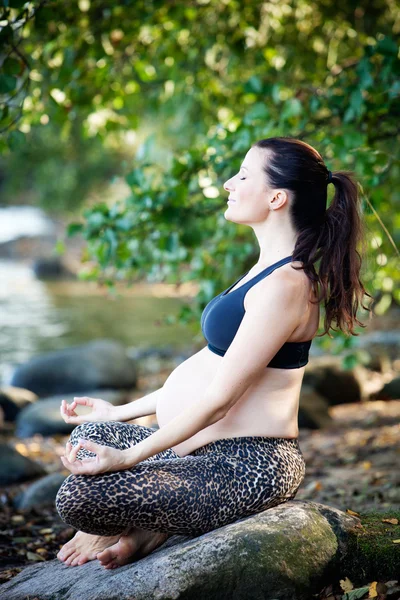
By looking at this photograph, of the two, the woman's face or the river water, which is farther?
the river water

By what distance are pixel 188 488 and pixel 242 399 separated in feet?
1.25

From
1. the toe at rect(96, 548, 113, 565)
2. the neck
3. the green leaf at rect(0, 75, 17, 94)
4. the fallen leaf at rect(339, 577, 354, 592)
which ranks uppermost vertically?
the green leaf at rect(0, 75, 17, 94)

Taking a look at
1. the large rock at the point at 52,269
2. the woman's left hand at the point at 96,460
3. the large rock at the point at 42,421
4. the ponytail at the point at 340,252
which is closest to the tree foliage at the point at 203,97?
the ponytail at the point at 340,252

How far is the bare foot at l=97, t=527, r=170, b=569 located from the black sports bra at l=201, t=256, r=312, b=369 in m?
0.72

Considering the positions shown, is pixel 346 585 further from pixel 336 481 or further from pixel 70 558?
pixel 336 481

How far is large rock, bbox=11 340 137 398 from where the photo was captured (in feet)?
29.8

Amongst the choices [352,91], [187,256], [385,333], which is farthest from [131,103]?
[385,333]

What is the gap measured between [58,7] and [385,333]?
8525 millimetres

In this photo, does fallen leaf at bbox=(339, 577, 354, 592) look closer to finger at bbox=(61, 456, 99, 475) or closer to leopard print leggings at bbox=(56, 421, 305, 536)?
leopard print leggings at bbox=(56, 421, 305, 536)

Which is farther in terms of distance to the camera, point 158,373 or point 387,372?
point 158,373

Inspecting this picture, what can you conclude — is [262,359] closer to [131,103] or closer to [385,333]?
[131,103]

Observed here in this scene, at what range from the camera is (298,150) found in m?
2.66

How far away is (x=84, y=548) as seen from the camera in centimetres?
276

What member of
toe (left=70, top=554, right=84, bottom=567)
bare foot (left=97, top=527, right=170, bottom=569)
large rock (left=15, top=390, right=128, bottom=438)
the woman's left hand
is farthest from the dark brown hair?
large rock (left=15, top=390, right=128, bottom=438)
